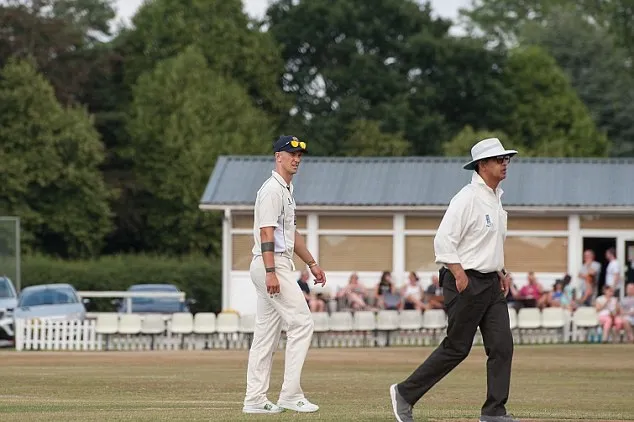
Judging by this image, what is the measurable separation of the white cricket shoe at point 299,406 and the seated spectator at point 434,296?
60.6 ft

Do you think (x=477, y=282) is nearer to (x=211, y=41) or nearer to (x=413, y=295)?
(x=413, y=295)

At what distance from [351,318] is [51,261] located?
17.5 m

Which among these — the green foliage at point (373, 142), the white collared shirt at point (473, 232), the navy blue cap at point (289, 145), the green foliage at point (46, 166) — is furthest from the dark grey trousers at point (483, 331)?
the green foliage at point (373, 142)

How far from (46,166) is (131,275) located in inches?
412

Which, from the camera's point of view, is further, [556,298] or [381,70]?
[381,70]

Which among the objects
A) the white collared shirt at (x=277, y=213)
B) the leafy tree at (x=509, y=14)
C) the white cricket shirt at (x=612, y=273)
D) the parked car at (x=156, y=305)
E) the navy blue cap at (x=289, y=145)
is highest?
the leafy tree at (x=509, y=14)

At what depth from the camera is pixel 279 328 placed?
438 inches

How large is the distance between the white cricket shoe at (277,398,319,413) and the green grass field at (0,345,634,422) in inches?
6.1

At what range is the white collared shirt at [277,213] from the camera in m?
10.7

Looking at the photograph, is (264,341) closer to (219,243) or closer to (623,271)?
(623,271)

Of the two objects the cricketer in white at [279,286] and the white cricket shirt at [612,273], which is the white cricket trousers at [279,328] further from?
the white cricket shirt at [612,273]

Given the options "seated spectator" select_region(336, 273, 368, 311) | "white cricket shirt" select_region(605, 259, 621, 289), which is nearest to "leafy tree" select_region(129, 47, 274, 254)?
"seated spectator" select_region(336, 273, 368, 311)

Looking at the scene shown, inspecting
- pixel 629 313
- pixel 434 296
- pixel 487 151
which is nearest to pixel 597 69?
pixel 434 296

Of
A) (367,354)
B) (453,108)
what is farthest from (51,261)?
(453,108)
